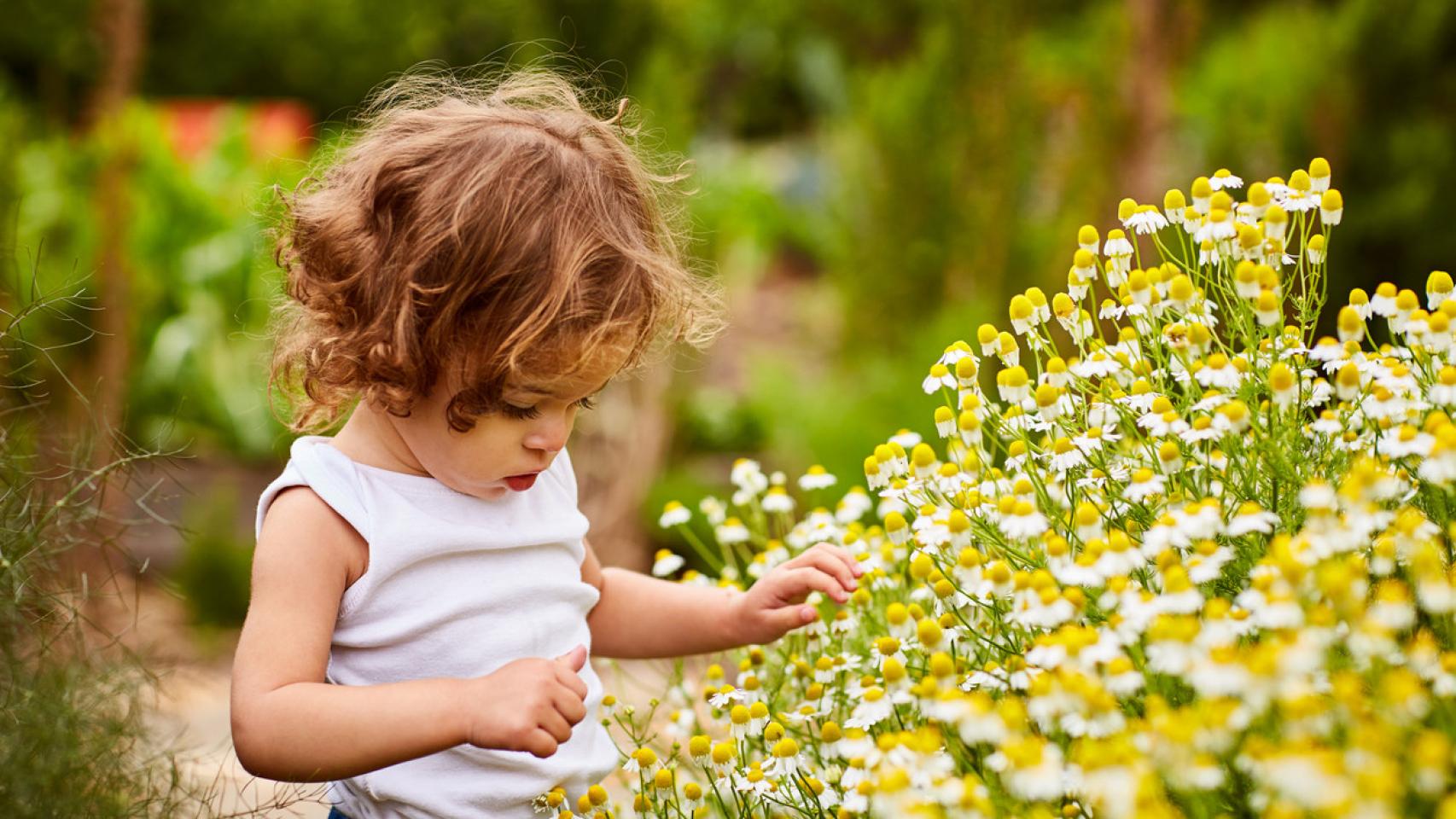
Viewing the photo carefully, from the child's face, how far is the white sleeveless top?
0.04 metres

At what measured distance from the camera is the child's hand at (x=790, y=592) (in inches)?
64.8

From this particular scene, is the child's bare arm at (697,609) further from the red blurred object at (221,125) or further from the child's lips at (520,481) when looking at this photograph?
the red blurred object at (221,125)

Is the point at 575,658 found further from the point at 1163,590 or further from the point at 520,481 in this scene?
the point at 1163,590

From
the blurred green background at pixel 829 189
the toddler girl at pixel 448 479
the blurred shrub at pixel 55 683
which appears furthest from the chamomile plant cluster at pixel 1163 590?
the blurred green background at pixel 829 189

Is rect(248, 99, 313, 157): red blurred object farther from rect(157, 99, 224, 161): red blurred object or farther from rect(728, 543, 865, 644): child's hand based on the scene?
rect(728, 543, 865, 644): child's hand

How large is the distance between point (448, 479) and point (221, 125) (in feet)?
25.4

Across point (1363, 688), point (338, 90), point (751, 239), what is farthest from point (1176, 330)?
point (338, 90)

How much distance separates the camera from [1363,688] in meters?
1.07

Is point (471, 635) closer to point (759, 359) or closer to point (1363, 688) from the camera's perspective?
point (1363, 688)

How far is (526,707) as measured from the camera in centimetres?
131

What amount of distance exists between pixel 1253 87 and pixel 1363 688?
280 inches

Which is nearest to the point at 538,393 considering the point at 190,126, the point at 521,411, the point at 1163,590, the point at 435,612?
the point at 521,411

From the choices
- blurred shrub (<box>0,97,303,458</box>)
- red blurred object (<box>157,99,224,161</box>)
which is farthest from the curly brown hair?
red blurred object (<box>157,99,224,161</box>)

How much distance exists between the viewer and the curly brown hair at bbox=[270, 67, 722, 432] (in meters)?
1.47
